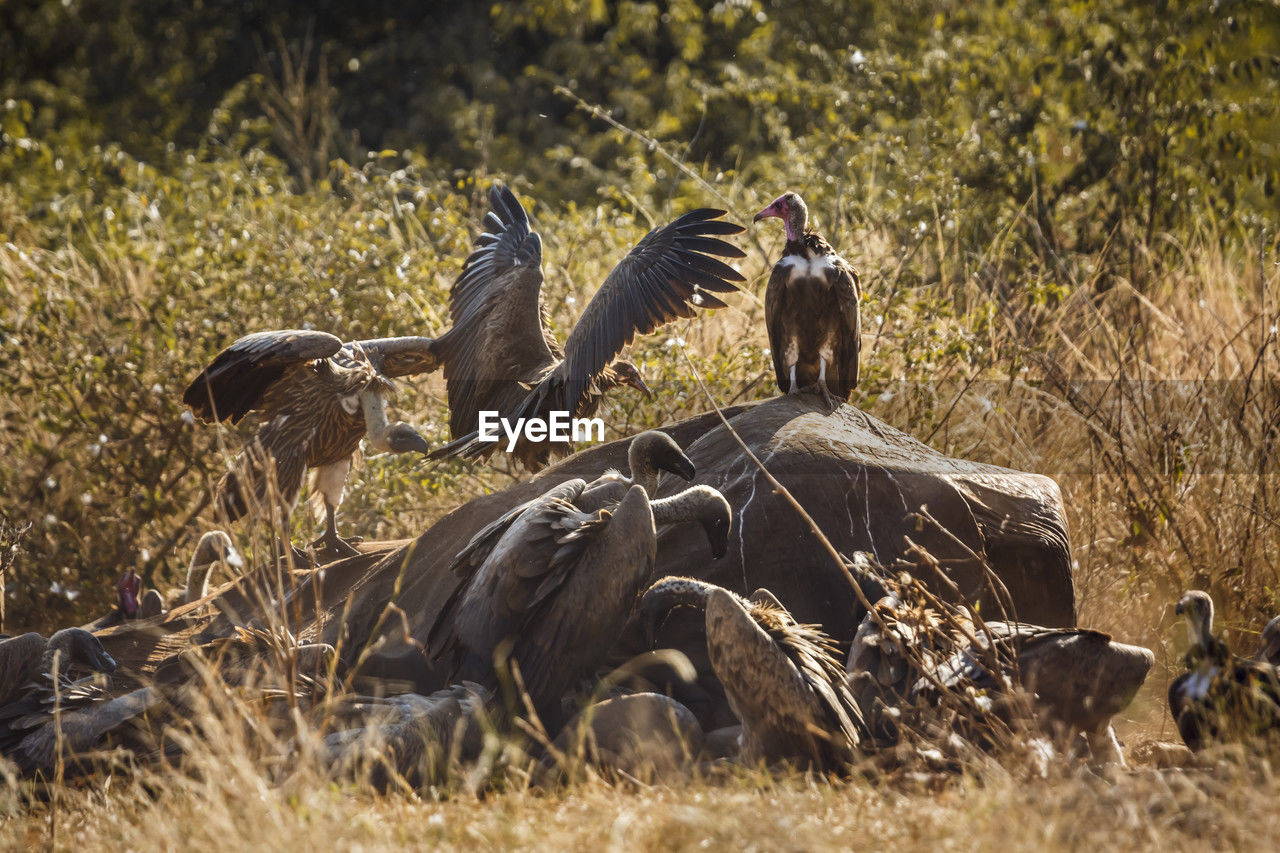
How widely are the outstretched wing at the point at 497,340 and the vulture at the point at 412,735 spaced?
99.2 inches

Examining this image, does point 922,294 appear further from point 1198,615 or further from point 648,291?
point 1198,615

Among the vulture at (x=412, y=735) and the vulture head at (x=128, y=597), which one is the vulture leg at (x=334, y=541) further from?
the vulture at (x=412, y=735)

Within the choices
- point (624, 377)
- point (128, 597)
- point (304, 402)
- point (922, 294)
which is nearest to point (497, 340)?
point (624, 377)

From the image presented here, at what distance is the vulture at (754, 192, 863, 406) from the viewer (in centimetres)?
540

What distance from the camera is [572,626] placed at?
Result: 4.12 meters

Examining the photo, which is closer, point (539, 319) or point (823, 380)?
point (823, 380)

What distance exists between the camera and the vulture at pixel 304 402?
550 centimetres

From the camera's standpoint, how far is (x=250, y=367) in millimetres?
5586

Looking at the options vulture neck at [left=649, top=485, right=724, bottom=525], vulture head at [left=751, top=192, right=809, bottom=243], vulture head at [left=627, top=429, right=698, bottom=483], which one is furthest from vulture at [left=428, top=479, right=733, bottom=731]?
vulture head at [left=751, top=192, right=809, bottom=243]

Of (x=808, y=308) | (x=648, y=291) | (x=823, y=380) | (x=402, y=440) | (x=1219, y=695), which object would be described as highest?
(x=648, y=291)

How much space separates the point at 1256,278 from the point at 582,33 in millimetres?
11037

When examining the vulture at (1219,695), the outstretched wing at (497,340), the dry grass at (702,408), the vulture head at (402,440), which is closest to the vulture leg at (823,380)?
the dry grass at (702,408)

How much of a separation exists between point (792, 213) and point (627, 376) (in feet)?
4.39

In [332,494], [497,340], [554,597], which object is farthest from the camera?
[497,340]
